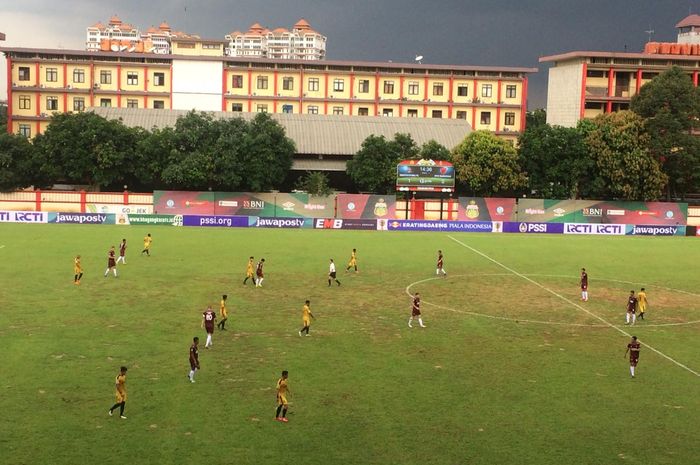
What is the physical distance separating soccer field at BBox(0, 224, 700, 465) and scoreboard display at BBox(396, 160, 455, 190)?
84.5 ft

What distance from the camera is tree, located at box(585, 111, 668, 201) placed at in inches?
2896

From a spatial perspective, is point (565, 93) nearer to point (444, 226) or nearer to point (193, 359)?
point (444, 226)

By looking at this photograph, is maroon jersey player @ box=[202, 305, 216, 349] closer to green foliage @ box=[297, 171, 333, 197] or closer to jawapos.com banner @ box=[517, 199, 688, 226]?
green foliage @ box=[297, 171, 333, 197]

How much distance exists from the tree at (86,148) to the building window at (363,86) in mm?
37871

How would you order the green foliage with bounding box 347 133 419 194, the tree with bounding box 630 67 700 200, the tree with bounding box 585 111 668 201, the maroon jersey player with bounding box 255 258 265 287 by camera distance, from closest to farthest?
1. the maroon jersey player with bounding box 255 258 265 287
2. the tree with bounding box 585 111 668 201
3. the tree with bounding box 630 67 700 200
4. the green foliage with bounding box 347 133 419 194

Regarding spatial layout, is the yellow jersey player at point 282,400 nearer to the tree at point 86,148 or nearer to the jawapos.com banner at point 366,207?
the jawapos.com banner at point 366,207

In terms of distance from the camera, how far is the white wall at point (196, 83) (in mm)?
100688

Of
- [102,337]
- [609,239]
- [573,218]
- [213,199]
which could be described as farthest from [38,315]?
[573,218]

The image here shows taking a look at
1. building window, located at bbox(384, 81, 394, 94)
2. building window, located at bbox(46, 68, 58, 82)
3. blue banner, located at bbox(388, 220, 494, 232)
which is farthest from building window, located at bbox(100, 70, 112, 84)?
blue banner, located at bbox(388, 220, 494, 232)

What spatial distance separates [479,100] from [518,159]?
30.4 metres

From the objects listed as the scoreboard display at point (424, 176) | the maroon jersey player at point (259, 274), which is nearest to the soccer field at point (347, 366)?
the maroon jersey player at point (259, 274)

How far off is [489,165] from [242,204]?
83.4 ft

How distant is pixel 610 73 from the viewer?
9800 cm

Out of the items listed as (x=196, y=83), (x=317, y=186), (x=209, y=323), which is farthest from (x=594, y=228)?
(x=196, y=83)
